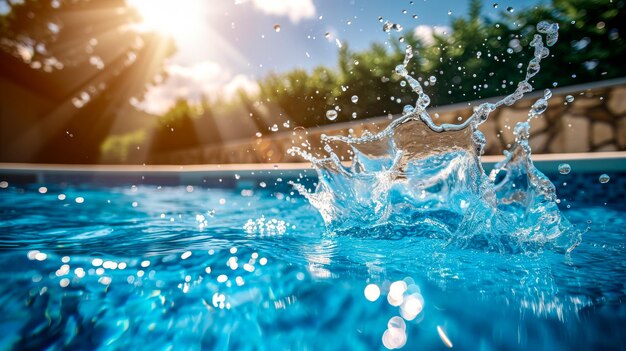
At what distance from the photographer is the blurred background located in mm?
3475

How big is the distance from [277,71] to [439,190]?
28.7ft

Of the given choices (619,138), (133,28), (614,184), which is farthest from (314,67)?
(133,28)

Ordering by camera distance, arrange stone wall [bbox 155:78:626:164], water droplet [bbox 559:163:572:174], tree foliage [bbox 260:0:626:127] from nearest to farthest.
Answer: water droplet [bbox 559:163:572:174]
stone wall [bbox 155:78:626:164]
tree foliage [bbox 260:0:626:127]

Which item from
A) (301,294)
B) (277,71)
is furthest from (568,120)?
(277,71)

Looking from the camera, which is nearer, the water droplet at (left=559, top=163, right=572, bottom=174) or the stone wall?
the water droplet at (left=559, top=163, right=572, bottom=174)

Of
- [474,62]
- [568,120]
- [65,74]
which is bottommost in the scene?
[568,120]

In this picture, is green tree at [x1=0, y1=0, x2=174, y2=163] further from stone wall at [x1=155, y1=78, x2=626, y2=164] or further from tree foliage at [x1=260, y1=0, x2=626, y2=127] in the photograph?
stone wall at [x1=155, y1=78, x2=626, y2=164]

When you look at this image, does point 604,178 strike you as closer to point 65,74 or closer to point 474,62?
point 474,62

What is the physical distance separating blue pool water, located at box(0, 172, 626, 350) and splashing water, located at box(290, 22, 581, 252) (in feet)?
0.61

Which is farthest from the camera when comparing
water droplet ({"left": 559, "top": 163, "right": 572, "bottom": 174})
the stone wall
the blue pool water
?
the stone wall

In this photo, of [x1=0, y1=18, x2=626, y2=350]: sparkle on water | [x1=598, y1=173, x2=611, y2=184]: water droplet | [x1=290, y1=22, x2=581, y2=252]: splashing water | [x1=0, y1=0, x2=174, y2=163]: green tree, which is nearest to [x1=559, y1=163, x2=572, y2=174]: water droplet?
[x1=598, y1=173, x2=611, y2=184]: water droplet

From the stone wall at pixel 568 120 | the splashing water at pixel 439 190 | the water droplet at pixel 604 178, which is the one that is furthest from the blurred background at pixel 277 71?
the water droplet at pixel 604 178

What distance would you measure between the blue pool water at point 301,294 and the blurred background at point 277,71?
178cm

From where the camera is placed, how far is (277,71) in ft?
35.2
